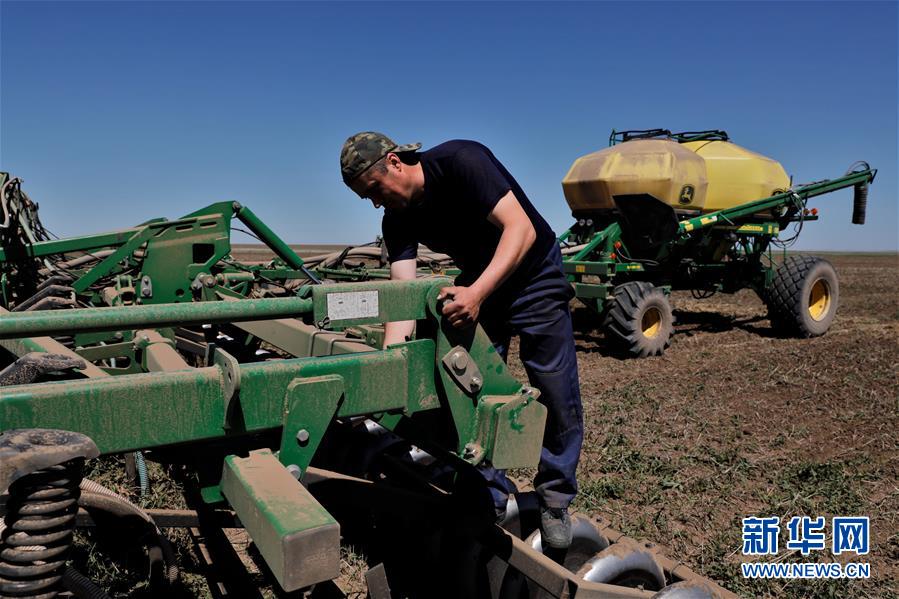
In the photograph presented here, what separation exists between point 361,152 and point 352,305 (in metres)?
0.66

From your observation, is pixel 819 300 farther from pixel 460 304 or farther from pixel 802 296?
pixel 460 304

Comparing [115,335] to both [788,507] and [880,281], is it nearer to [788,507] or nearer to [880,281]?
[788,507]

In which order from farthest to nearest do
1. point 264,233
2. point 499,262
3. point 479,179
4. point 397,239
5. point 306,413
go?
point 264,233
point 397,239
point 479,179
point 499,262
point 306,413

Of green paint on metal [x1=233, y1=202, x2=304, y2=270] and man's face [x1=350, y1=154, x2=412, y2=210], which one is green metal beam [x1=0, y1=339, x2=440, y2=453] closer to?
man's face [x1=350, y1=154, x2=412, y2=210]

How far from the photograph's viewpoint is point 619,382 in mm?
7082

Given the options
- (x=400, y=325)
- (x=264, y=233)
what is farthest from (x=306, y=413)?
(x=264, y=233)

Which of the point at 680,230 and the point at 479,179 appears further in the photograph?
the point at 680,230

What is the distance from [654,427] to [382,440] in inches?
111

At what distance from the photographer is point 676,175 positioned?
878 centimetres

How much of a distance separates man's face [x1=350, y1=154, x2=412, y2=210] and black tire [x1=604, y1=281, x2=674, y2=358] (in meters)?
6.19

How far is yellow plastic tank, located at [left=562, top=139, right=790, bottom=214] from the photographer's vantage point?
8828mm

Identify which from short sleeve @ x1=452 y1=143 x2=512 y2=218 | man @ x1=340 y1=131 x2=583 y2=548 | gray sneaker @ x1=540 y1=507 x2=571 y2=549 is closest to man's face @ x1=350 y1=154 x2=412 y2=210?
man @ x1=340 y1=131 x2=583 y2=548

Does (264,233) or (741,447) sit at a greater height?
(264,233)

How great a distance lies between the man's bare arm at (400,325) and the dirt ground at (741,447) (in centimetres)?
189
